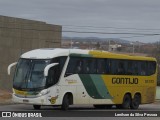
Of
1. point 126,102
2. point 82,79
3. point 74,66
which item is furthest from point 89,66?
point 126,102

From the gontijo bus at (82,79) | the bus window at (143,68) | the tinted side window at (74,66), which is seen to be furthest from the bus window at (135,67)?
the tinted side window at (74,66)

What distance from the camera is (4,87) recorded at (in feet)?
158

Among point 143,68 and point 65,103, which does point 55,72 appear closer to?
point 65,103

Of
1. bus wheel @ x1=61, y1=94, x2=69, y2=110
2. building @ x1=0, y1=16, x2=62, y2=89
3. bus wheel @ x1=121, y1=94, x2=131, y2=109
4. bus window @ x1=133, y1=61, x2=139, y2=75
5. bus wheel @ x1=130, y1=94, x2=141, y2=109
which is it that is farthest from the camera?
building @ x1=0, y1=16, x2=62, y2=89

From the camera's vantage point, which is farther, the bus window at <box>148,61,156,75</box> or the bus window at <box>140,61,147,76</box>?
the bus window at <box>148,61,156,75</box>

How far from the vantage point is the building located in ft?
157

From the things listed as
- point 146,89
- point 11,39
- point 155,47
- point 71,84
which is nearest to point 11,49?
point 11,39

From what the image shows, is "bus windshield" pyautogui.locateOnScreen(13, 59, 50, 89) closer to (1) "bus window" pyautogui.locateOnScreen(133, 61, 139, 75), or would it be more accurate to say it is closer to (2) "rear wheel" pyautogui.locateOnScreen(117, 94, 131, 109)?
(2) "rear wheel" pyautogui.locateOnScreen(117, 94, 131, 109)

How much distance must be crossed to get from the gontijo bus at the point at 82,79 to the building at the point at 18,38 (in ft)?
57.8

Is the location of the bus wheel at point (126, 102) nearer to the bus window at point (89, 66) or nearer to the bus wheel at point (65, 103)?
the bus window at point (89, 66)

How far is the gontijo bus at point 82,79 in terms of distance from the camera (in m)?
26.0

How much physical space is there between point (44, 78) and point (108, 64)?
602 cm

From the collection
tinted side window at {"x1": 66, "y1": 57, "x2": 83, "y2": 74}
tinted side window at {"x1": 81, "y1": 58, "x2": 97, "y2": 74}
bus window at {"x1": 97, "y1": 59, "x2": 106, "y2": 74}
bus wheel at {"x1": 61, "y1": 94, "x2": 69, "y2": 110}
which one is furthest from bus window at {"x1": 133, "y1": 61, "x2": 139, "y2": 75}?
bus wheel at {"x1": 61, "y1": 94, "x2": 69, "y2": 110}

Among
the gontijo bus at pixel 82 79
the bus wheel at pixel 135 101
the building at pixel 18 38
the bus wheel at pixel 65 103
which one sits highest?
Answer: the building at pixel 18 38
